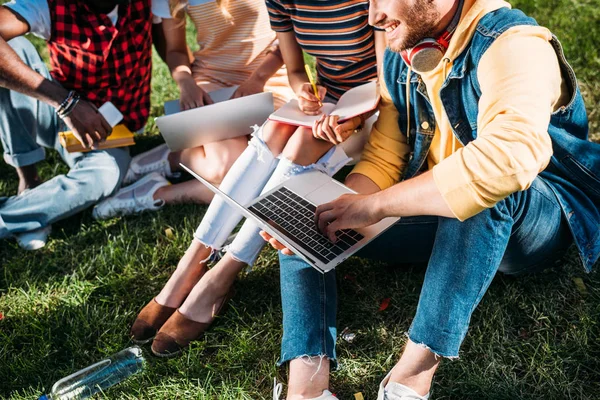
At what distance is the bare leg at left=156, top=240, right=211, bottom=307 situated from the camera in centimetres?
260

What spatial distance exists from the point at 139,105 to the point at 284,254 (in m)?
1.66

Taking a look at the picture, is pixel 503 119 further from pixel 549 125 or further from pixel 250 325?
pixel 250 325

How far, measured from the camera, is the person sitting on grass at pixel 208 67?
3.19m

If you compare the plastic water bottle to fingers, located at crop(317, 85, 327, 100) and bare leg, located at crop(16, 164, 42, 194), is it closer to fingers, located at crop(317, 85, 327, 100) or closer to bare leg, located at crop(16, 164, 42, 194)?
fingers, located at crop(317, 85, 327, 100)

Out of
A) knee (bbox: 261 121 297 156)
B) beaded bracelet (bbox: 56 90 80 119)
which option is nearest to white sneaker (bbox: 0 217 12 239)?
beaded bracelet (bbox: 56 90 80 119)

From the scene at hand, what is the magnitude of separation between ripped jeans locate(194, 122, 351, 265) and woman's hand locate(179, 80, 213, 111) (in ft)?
2.28

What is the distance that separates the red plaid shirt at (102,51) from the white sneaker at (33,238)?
0.69 m

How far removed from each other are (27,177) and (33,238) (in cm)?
47

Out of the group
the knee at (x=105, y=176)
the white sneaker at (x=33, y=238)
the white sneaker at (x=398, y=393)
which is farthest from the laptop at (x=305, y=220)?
the white sneaker at (x=33, y=238)

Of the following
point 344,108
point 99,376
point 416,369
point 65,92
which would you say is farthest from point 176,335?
point 65,92

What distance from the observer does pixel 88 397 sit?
91.7 inches

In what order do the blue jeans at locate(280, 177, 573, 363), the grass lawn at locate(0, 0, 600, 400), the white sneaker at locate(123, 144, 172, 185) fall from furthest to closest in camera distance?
1. the white sneaker at locate(123, 144, 172, 185)
2. the grass lawn at locate(0, 0, 600, 400)
3. the blue jeans at locate(280, 177, 573, 363)

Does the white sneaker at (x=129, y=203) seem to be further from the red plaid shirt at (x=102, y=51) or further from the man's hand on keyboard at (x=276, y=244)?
the man's hand on keyboard at (x=276, y=244)

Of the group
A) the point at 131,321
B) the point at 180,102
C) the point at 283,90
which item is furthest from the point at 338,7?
the point at 131,321
